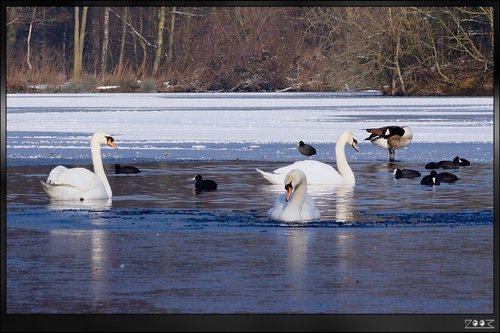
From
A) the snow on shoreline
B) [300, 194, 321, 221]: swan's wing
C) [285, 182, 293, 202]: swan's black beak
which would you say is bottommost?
[300, 194, 321, 221]: swan's wing

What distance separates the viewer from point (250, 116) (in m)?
22.6

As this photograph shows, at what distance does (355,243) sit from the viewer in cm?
849

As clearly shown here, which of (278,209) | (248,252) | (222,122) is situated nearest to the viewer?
(248,252)

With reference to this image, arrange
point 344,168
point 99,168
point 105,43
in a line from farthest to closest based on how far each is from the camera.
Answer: point 105,43, point 344,168, point 99,168

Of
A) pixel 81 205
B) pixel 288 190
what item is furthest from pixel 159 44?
pixel 288 190

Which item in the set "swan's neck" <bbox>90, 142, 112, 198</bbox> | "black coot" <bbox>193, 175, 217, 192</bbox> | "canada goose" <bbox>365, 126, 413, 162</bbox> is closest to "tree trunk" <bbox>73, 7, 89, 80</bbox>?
"canada goose" <bbox>365, 126, 413, 162</bbox>

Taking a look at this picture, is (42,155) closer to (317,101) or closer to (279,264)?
(279,264)

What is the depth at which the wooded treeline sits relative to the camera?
28.8m

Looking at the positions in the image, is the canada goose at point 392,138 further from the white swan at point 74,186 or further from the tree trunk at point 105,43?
the tree trunk at point 105,43

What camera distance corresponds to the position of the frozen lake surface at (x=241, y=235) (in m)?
6.68

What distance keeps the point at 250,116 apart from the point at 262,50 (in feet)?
38.6

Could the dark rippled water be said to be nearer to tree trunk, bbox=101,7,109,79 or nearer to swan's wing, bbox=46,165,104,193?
swan's wing, bbox=46,165,104,193

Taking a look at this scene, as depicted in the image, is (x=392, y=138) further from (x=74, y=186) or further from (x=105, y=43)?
(x=105, y=43)

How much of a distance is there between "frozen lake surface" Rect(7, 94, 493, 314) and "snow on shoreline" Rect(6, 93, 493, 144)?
0.25m
